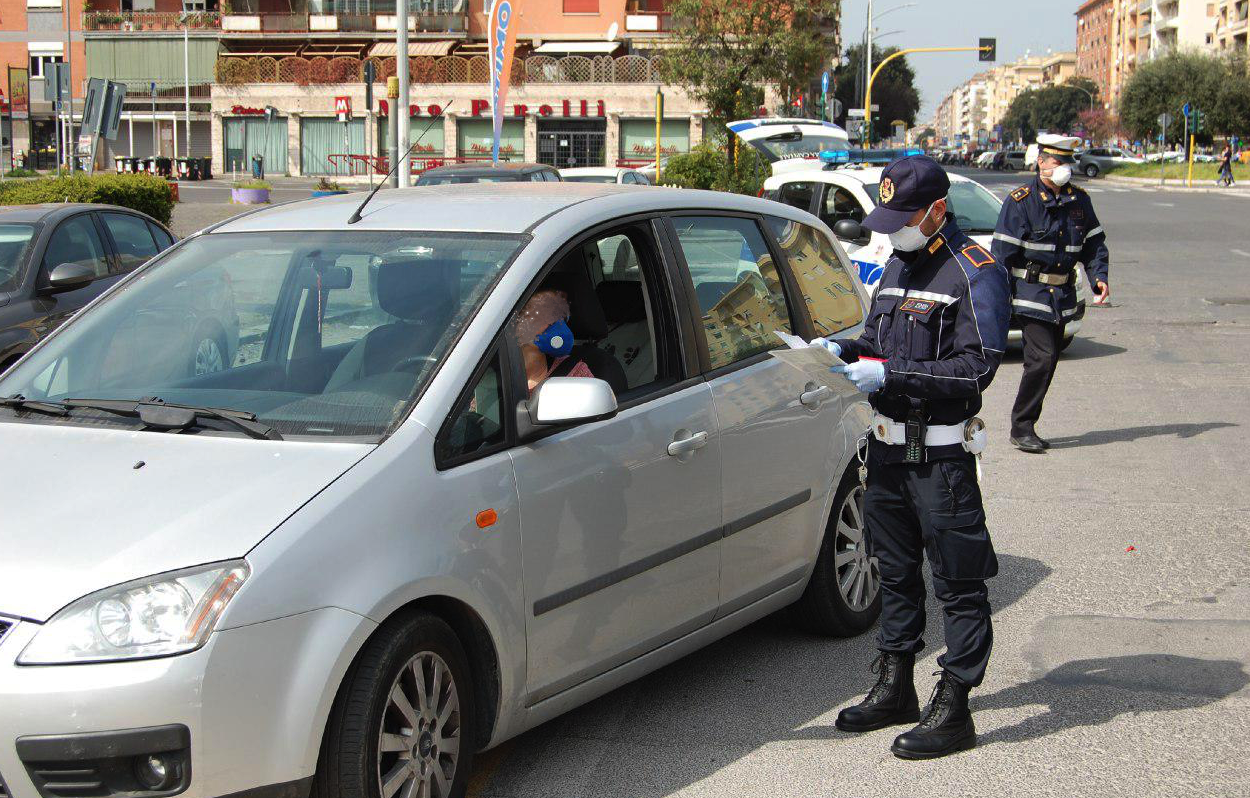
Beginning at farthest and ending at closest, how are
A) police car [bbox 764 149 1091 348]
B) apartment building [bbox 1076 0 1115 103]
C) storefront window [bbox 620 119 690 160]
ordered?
apartment building [bbox 1076 0 1115 103] < storefront window [bbox 620 119 690 160] < police car [bbox 764 149 1091 348]

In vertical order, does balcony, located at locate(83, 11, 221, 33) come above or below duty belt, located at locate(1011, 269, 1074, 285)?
above

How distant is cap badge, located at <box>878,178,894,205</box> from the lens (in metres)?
4.19

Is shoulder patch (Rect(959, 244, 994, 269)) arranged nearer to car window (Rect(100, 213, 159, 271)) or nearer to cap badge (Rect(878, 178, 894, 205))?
cap badge (Rect(878, 178, 894, 205))

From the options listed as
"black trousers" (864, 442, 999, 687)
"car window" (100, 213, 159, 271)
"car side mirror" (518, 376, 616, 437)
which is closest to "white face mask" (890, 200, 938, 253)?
"black trousers" (864, 442, 999, 687)

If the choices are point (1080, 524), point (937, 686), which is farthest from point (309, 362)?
point (1080, 524)

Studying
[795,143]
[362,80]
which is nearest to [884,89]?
[362,80]

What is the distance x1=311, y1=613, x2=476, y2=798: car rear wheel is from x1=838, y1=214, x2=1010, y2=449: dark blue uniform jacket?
1553mm

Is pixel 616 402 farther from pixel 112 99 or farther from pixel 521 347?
pixel 112 99

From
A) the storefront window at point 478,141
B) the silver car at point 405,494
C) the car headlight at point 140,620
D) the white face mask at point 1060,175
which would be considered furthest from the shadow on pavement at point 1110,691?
the storefront window at point 478,141

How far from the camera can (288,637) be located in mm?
3059

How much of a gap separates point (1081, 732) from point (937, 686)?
1.89 feet

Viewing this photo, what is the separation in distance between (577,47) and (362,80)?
9.56 meters

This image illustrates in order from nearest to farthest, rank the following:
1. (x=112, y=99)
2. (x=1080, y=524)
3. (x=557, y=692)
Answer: (x=557, y=692) < (x=1080, y=524) < (x=112, y=99)

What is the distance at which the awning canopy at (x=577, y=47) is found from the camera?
198 feet
